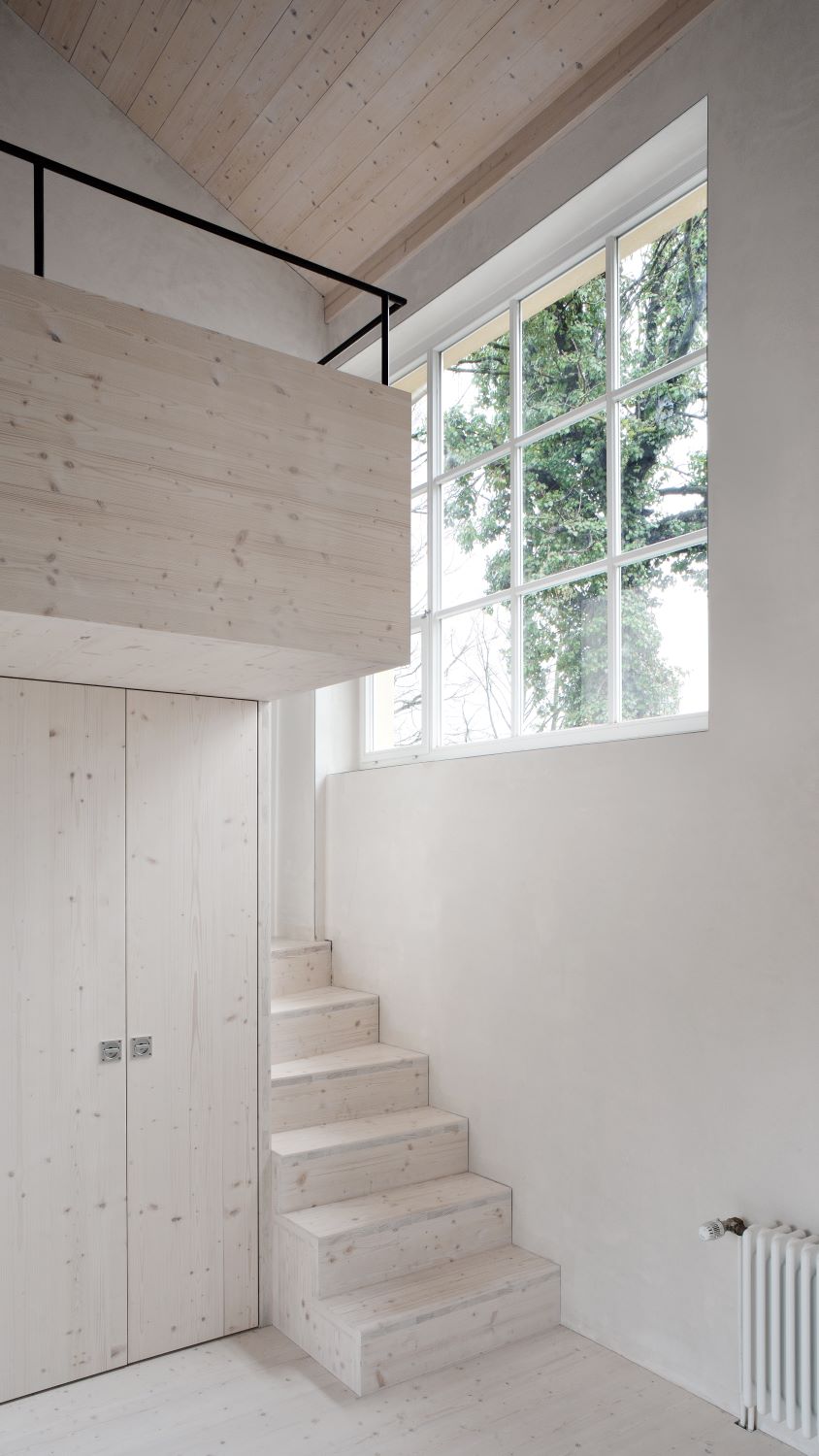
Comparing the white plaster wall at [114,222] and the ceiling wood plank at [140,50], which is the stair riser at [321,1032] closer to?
the white plaster wall at [114,222]

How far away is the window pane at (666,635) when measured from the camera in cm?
331

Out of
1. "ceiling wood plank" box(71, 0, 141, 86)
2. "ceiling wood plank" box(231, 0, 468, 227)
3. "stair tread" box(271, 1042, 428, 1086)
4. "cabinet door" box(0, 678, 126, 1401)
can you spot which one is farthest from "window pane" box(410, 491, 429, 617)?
"ceiling wood plank" box(71, 0, 141, 86)

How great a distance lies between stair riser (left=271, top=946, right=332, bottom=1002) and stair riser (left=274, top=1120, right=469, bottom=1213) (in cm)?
101

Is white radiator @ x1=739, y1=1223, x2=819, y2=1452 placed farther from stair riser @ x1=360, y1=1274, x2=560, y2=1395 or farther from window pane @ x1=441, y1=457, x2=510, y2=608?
window pane @ x1=441, y1=457, x2=510, y2=608

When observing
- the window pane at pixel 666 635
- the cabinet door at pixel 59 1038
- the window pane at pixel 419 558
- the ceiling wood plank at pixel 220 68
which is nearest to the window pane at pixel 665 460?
the window pane at pixel 666 635

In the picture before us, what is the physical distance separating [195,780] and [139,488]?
124 cm

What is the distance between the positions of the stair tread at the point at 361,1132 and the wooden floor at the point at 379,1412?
0.60m

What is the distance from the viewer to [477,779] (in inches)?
156

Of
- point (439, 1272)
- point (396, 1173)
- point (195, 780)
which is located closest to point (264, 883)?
point (195, 780)

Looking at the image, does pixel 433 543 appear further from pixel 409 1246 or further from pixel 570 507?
pixel 409 1246

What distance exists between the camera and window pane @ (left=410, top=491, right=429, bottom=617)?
15.3ft

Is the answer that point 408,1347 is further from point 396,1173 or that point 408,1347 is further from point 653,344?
point 653,344

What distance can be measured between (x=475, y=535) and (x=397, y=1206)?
2523mm

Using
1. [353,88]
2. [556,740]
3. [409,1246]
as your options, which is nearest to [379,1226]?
[409,1246]
